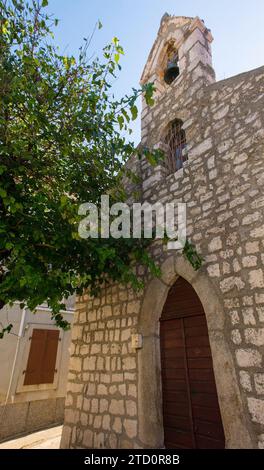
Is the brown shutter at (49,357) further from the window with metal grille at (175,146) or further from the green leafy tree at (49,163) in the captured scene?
the window with metal grille at (175,146)

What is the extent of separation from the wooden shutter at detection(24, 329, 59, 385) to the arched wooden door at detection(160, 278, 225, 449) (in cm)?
556

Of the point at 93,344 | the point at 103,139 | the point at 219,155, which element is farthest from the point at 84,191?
the point at 93,344

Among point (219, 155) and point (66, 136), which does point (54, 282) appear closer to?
point (66, 136)

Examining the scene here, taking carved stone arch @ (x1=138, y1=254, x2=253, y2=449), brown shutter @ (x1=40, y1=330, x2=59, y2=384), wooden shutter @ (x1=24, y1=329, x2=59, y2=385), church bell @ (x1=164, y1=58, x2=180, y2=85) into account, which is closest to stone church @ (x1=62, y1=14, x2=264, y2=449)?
carved stone arch @ (x1=138, y1=254, x2=253, y2=449)

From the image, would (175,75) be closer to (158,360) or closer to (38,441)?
(158,360)

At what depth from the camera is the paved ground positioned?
517 cm

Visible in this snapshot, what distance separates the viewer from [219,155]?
3.39 m

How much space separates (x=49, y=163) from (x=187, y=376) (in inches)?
122

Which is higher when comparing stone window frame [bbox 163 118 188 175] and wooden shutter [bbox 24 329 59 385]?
stone window frame [bbox 163 118 188 175]

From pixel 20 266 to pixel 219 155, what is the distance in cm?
271

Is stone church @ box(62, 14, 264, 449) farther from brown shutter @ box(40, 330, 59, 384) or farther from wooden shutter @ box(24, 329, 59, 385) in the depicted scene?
brown shutter @ box(40, 330, 59, 384)

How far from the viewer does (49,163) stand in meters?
3.47

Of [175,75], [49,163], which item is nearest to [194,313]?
[49,163]

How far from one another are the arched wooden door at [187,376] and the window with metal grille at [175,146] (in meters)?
1.93
